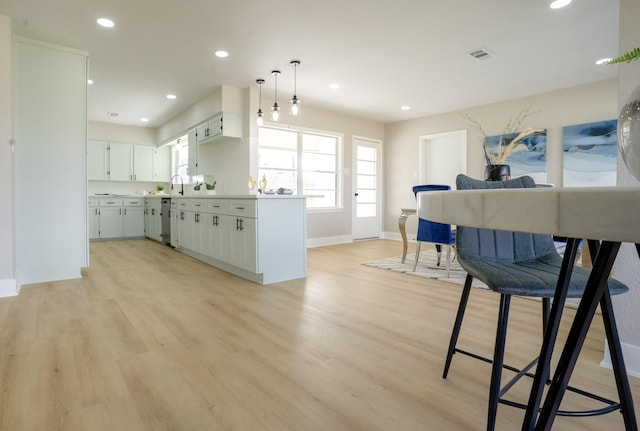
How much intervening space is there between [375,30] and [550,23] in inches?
60.5

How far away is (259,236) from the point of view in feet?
10.6

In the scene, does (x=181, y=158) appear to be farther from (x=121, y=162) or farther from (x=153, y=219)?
→ (x=153, y=219)

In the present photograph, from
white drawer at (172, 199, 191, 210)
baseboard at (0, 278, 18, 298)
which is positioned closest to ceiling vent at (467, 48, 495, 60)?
white drawer at (172, 199, 191, 210)

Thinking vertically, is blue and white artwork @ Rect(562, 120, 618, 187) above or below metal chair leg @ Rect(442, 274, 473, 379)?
above

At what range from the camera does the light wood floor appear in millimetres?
A: 1302

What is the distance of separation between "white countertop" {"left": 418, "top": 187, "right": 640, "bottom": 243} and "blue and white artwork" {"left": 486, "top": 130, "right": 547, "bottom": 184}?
519cm

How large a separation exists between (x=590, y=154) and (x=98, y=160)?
27.3 feet

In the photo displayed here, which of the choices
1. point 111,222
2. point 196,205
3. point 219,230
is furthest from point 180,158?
point 219,230

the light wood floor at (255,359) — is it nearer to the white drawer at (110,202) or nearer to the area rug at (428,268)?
the area rug at (428,268)

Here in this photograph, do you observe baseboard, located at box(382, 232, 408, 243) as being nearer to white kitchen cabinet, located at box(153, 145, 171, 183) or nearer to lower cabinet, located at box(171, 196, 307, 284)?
lower cabinet, located at box(171, 196, 307, 284)

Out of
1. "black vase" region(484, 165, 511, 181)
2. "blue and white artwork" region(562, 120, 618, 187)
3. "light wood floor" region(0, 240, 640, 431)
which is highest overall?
"blue and white artwork" region(562, 120, 618, 187)

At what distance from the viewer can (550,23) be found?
3.08 meters

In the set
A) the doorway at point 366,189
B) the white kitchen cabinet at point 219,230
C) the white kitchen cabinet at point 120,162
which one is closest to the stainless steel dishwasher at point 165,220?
the white kitchen cabinet at point 120,162

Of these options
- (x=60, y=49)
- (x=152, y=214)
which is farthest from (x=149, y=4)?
(x=152, y=214)
